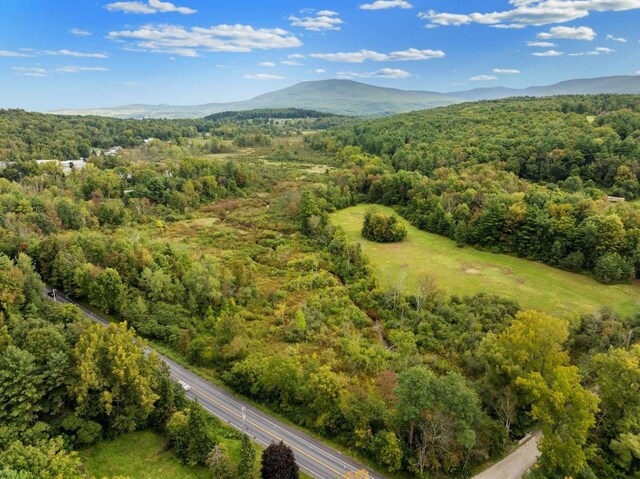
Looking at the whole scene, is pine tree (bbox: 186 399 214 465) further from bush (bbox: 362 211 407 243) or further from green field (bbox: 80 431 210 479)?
bush (bbox: 362 211 407 243)

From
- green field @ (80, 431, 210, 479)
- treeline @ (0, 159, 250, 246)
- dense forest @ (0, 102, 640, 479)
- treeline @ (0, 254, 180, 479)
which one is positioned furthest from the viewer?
treeline @ (0, 159, 250, 246)

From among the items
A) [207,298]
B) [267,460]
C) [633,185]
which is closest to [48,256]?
[207,298]

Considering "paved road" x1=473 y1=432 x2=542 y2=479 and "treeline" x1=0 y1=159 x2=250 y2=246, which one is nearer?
"paved road" x1=473 y1=432 x2=542 y2=479

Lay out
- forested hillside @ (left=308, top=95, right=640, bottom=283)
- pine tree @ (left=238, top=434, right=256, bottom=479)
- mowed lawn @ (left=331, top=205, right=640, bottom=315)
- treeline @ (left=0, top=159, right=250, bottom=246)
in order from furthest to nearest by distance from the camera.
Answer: treeline @ (left=0, top=159, right=250, bottom=246) → forested hillside @ (left=308, top=95, right=640, bottom=283) → mowed lawn @ (left=331, top=205, right=640, bottom=315) → pine tree @ (left=238, top=434, right=256, bottom=479)

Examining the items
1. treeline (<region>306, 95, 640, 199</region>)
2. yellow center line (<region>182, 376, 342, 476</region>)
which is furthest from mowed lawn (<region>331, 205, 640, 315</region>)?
treeline (<region>306, 95, 640, 199</region>)

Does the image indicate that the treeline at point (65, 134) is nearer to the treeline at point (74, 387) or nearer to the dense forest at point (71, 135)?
the dense forest at point (71, 135)

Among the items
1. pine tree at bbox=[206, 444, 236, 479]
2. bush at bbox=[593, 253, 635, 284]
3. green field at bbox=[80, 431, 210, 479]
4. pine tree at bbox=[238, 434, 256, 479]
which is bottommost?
green field at bbox=[80, 431, 210, 479]

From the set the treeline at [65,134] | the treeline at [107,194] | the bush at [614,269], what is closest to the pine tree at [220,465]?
the treeline at [107,194]

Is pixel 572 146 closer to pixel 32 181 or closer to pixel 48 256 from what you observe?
pixel 48 256
